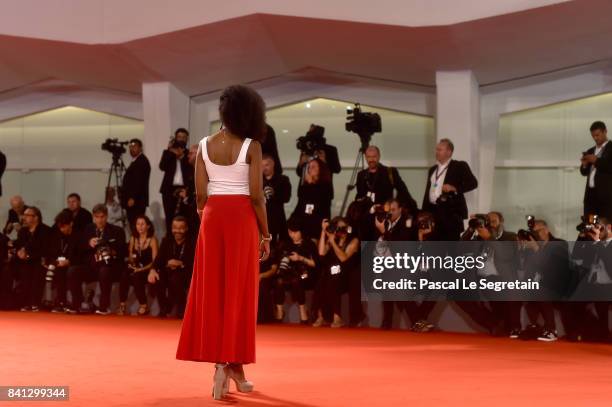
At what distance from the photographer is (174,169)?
10.7 meters

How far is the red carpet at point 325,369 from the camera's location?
4586 mm

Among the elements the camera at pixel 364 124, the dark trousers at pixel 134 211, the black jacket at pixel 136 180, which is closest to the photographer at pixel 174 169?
the black jacket at pixel 136 180

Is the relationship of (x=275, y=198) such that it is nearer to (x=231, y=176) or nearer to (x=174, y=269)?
(x=174, y=269)

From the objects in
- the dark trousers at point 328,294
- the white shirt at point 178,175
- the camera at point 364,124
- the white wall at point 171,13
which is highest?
the white wall at point 171,13

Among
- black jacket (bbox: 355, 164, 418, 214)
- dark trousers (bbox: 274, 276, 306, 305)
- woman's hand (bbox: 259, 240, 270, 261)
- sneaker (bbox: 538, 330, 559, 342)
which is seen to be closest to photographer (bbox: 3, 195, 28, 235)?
dark trousers (bbox: 274, 276, 306, 305)

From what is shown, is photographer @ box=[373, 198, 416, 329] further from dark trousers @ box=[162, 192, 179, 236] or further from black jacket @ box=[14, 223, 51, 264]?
black jacket @ box=[14, 223, 51, 264]

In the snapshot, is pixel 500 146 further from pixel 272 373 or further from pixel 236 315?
pixel 236 315

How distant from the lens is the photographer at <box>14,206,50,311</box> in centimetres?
1059

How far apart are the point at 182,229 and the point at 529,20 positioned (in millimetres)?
4158

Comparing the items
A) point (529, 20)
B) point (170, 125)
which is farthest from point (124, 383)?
point (170, 125)

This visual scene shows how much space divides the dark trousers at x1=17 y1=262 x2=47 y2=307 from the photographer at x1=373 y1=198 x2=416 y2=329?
161 inches

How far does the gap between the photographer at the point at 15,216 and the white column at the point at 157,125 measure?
159 centimetres

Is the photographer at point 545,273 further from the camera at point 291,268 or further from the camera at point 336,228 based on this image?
the camera at point 291,268

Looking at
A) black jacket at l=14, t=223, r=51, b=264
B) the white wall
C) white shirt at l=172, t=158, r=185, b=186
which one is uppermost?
the white wall
